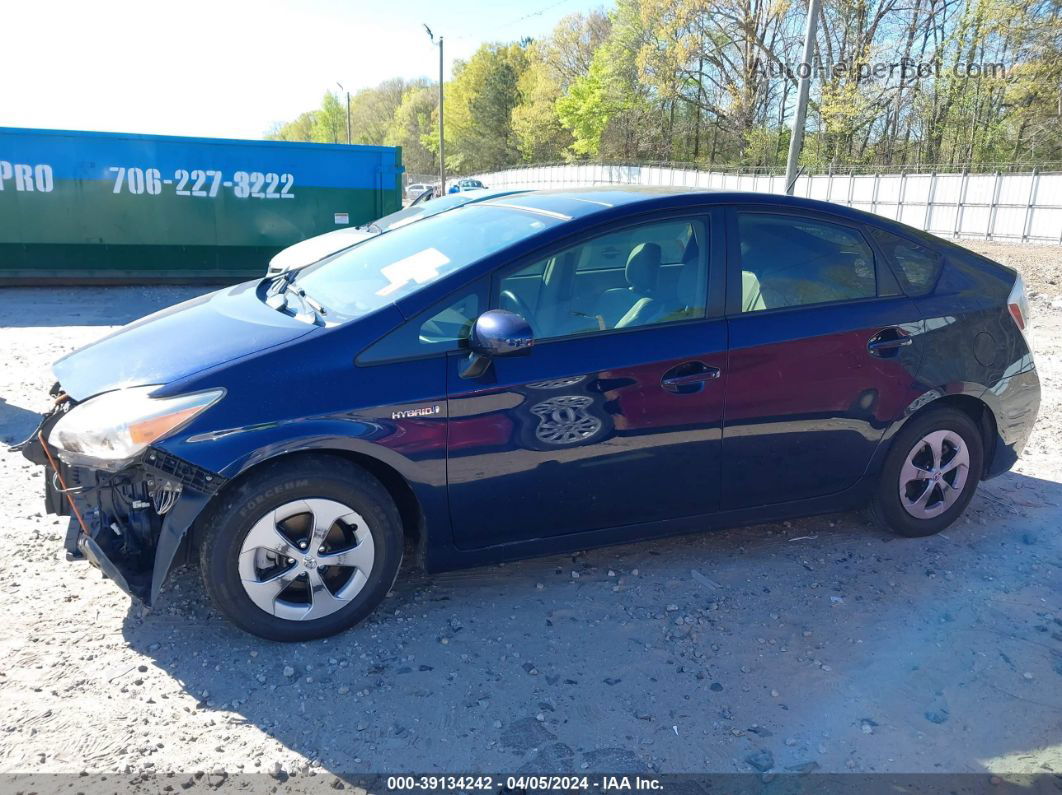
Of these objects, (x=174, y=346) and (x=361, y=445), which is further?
(x=174, y=346)

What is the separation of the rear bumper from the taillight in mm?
Result: 249

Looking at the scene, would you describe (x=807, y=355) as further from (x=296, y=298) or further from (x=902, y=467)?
(x=296, y=298)

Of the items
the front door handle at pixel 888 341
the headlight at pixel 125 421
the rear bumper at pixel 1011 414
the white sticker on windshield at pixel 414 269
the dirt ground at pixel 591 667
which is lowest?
the dirt ground at pixel 591 667

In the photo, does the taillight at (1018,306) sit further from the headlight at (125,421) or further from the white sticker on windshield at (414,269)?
the headlight at (125,421)

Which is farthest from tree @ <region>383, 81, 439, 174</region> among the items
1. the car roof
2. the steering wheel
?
the steering wheel

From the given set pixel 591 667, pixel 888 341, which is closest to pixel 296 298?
pixel 591 667

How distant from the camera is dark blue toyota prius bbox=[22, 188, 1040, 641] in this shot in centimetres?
284

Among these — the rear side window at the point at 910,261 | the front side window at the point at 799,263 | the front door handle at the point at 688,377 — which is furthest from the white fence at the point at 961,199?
the front door handle at the point at 688,377

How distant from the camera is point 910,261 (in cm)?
389

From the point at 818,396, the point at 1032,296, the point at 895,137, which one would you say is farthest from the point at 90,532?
the point at 895,137

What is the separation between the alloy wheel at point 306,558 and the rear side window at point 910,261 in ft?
9.09

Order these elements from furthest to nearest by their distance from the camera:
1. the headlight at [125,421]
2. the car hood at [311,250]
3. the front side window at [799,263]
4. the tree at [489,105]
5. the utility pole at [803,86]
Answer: the tree at [489,105] < the utility pole at [803,86] < the car hood at [311,250] < the front side window at [799,263] < the headlight at [125,421]

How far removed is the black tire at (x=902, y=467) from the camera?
3.86 m

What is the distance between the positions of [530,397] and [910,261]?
2.15 metres
